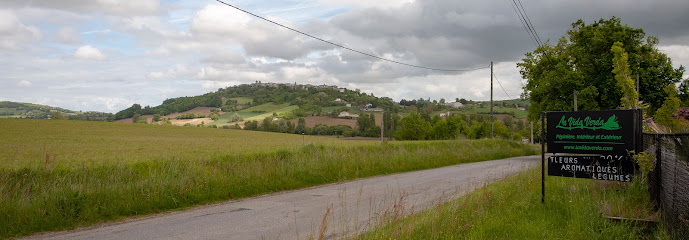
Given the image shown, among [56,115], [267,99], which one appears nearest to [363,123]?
[267,99]

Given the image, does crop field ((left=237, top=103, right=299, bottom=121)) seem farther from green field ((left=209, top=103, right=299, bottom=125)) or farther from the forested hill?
the forested hill

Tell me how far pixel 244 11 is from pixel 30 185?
29.3ft

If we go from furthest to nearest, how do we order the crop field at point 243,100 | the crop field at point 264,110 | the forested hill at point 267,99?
the crop field at point 243,100 → the crop field at point 264,110 → the forested hill at point 267,99

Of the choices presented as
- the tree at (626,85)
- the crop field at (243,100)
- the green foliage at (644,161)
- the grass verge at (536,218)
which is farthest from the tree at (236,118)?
the green foliage at (644,161)

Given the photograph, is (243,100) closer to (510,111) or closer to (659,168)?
(510,111)

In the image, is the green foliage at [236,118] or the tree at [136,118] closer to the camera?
the tree at [136,118]

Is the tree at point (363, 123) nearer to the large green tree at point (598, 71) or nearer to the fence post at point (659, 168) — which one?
the large green tree at point (598, 71)

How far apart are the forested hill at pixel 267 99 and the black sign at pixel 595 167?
56.2 metres

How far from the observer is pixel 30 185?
33.3 ft

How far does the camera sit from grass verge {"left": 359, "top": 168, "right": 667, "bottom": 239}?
246 inches

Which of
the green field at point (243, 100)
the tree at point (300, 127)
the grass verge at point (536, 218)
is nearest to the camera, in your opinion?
the grass verge at point (536, 218)

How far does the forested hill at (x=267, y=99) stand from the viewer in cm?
8081

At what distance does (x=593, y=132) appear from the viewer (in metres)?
8.30

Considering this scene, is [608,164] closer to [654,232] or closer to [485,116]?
[654,232]
